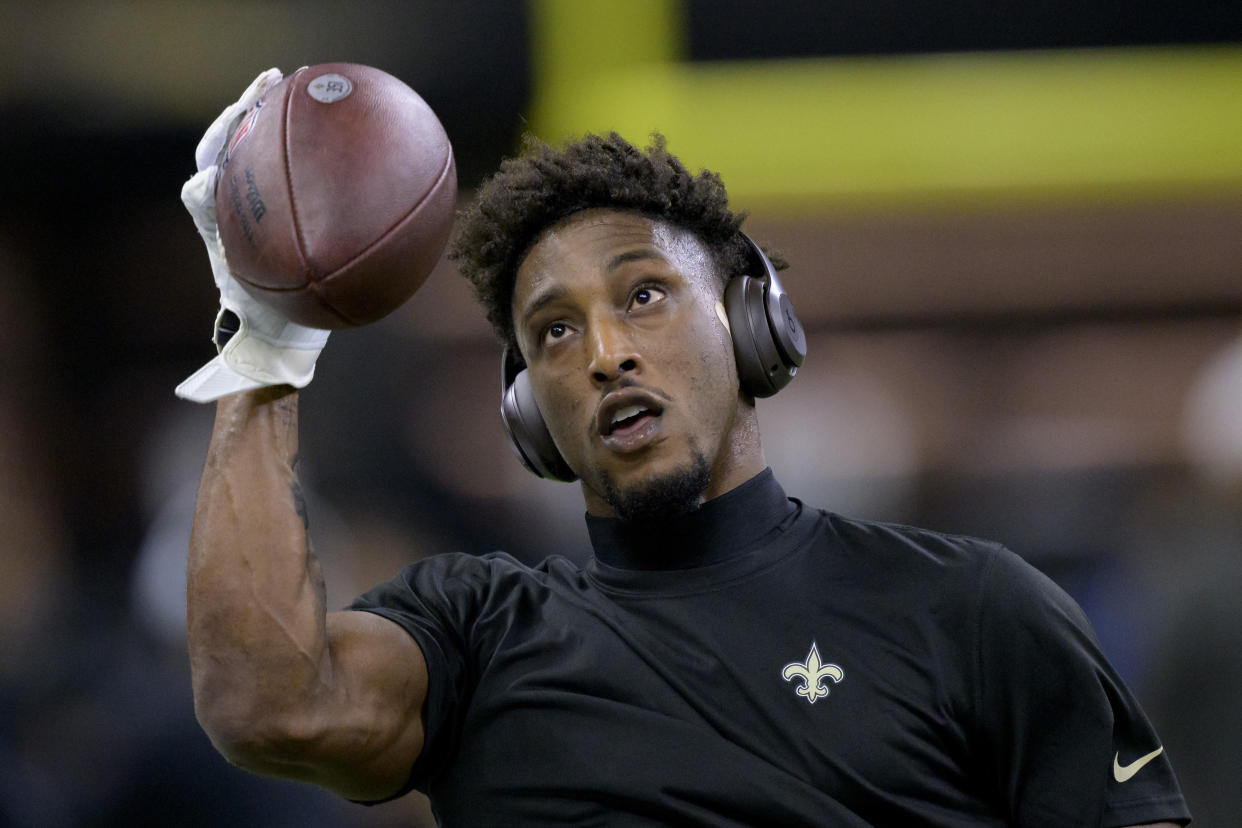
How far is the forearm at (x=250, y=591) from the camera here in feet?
4.56

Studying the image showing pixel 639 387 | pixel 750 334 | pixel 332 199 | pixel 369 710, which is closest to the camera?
pixel 332 199

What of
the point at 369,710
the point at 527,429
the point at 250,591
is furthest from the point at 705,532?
the point at 250,591

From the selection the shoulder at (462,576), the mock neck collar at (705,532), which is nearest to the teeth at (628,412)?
→ the mock neck collar at (705,532)

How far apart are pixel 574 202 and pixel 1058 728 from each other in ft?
3.11

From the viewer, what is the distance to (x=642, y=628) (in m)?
1.64

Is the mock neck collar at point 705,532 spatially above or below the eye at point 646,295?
below

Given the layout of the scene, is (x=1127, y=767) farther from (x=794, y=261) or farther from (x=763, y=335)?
(x=794, y=261)

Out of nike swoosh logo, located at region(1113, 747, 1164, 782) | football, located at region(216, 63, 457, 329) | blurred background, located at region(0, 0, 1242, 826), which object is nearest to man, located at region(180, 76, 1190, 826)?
nike swoosh logo, located at region(1113, 747, 1164, 782)

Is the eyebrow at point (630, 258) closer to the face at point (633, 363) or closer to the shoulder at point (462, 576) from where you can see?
the face at point (633, 363)

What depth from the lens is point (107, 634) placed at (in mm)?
3014

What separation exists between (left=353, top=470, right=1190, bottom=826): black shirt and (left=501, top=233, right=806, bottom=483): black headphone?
0.46ft

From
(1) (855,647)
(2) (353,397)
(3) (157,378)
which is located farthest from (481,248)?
(3) (157,378)

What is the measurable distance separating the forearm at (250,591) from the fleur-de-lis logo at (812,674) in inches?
22.1

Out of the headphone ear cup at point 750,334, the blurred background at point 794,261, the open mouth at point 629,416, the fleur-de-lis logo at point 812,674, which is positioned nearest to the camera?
the fleur-de-lis logo at point 812,674
